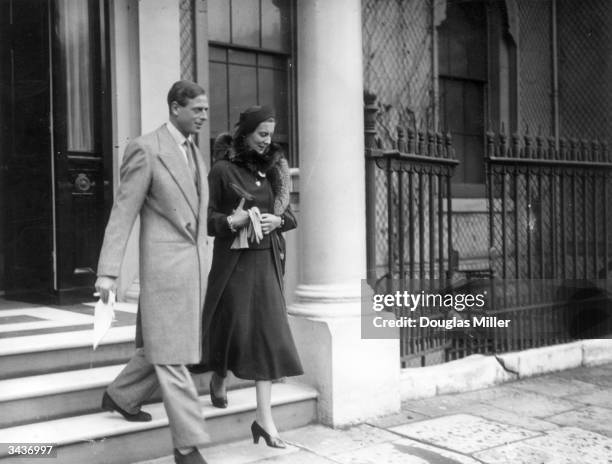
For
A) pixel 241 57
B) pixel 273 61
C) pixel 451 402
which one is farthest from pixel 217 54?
pixel 451 402

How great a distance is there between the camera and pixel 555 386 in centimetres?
639

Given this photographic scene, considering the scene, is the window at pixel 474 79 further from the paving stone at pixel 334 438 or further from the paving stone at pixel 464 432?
the paving stone at pixel 334 438

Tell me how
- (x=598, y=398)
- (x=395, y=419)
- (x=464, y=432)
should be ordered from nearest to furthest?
(x=464, y=432) → (x=395, y=419) → (x=598, y=398)

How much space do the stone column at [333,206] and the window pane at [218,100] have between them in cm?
292

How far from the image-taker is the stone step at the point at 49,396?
4.13 metres

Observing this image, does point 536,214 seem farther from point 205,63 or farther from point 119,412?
point 119,412

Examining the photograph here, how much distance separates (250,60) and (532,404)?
16.0 feet

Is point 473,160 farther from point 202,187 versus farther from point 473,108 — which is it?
point 202,187

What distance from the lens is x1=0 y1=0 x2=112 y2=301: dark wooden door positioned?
258 inches

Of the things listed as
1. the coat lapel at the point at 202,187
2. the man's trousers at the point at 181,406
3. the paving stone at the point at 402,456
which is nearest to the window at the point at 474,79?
the paving stone at the point at 402,456

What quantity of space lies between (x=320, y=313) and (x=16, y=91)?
12.1 ft

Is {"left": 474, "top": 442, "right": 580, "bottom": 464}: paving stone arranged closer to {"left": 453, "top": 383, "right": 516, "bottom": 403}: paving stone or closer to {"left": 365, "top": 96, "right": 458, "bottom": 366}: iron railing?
{"left": 453, "top": 383, "right": 516, "bottom": 403}: paving stone

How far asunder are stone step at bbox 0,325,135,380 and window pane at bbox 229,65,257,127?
152 inches

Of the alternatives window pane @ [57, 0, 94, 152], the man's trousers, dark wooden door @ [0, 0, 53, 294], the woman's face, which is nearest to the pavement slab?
the man's trousers
